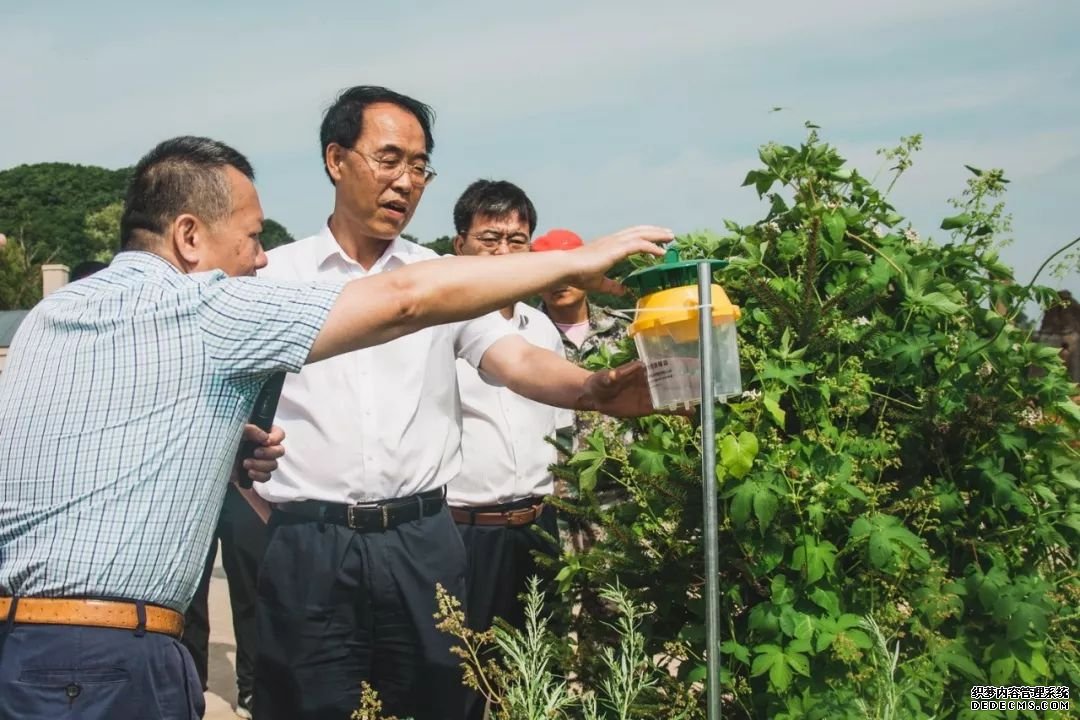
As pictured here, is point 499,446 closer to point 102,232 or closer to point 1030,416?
point 1030,416

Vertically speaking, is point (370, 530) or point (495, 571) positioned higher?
point (370, 530)

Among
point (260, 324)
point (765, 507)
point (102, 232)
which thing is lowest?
point (765, 507)

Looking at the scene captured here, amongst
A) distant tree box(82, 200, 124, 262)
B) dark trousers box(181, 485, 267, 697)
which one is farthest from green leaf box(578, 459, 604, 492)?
distant tree box(82, 200, 124, 262)

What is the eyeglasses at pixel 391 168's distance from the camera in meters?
3.93

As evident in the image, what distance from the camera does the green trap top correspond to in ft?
8.46

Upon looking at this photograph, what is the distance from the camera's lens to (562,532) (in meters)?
4.51

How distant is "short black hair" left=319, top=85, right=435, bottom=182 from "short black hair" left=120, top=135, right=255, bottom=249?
1198 millimetres

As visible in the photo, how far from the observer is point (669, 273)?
8.55 ft

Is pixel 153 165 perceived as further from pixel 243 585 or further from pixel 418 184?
pixel 243 585

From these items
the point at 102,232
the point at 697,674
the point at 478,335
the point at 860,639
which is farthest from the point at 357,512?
the point at 102,232

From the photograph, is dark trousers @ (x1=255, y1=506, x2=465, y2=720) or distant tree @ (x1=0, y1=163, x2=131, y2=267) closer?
dark trousers @ (x1=255, y1=506, x2=465, y2=720)

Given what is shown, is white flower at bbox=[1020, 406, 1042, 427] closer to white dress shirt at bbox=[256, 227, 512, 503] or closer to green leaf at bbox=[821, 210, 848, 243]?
green leaf at bbox=[821, 210, 848, 243]

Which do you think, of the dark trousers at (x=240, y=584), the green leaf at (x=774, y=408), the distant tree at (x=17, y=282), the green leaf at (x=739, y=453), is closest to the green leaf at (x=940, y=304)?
the green leaf at (x=774, y=408)

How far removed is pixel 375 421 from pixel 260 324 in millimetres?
1240
